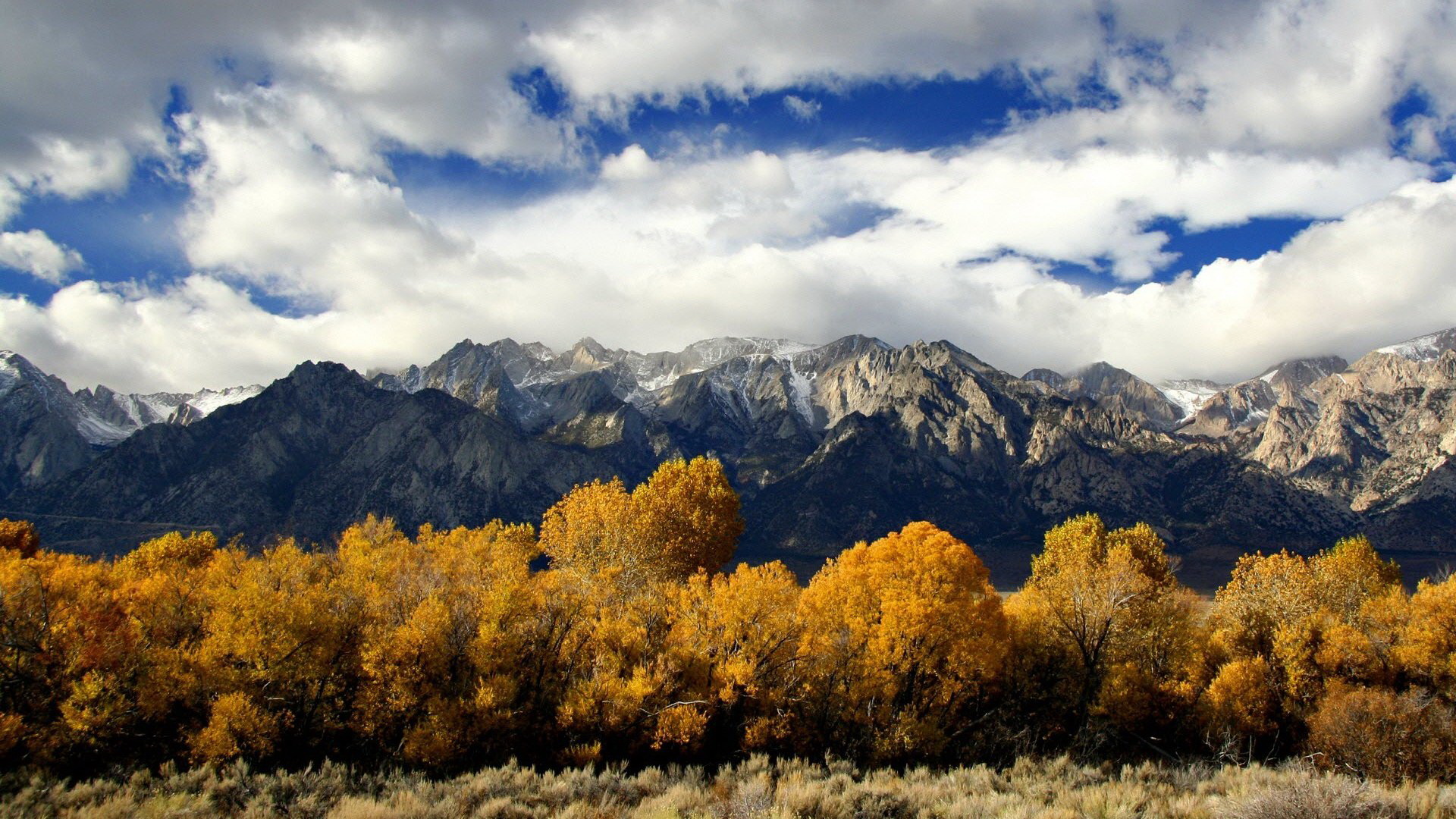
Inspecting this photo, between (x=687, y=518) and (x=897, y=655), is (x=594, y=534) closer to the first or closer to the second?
(x=687, y=518)

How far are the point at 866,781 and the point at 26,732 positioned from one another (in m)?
36.9

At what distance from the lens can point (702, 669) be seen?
40.9 metres

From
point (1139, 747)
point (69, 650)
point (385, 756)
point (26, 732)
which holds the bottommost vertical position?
point (1139, 747)

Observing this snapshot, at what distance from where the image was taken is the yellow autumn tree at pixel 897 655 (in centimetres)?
4203

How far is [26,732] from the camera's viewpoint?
3266 centimetres

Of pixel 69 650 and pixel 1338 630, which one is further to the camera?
pixel 1338 630

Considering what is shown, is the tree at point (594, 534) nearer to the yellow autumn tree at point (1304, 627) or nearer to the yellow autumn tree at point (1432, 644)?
the yellow autumn tree at point (1304, 627)

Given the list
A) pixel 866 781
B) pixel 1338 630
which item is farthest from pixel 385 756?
pixel 1338 630

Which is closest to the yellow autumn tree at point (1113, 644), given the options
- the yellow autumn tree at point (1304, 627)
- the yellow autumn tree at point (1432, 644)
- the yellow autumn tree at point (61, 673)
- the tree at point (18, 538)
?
the yellow autumn tree at point (1304, 627)

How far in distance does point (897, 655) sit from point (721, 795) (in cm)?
1824

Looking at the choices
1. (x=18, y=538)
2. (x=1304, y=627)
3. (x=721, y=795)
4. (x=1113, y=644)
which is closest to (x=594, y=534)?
(x=721, y=795)

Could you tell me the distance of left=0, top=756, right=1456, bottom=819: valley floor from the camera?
2380 cm

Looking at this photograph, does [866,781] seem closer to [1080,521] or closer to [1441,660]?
[1441,660]

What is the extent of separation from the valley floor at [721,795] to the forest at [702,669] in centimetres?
419
